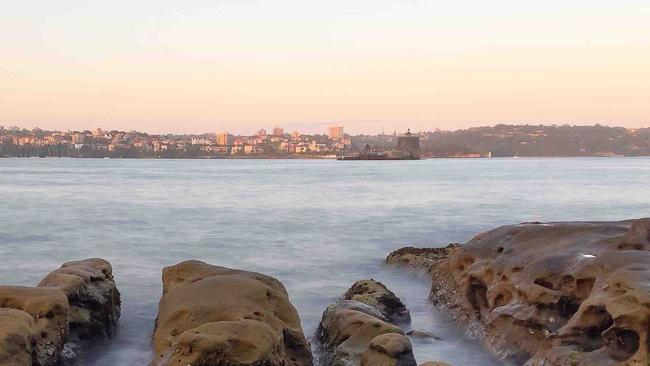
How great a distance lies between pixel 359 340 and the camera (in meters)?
9.61

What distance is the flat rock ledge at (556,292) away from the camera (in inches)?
304

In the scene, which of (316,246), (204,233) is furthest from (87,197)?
(316,246)

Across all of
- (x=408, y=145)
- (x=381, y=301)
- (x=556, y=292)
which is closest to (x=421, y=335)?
(x=381, y=301)

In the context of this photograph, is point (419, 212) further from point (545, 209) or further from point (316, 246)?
point (316, 246)

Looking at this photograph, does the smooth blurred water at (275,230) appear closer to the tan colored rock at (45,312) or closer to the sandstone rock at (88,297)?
the sandstone rock at (88,297)

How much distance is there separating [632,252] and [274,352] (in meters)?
5.15

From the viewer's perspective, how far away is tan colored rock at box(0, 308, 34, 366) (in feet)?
26.2

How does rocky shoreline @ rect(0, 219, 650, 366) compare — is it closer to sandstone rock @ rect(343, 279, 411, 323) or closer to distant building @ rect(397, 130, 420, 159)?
sandstone rock @ rect(343, 279, 411, 323)

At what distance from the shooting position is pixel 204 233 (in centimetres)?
3055

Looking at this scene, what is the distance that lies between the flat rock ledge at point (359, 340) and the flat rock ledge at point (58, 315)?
3.89m

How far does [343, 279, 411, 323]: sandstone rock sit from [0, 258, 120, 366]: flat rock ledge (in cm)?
475

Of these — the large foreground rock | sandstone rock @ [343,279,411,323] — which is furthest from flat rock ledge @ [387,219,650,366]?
the large foreground rock

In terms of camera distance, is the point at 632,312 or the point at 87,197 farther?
the point at 87,197

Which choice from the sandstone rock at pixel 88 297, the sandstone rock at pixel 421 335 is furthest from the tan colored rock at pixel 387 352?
the sandstone rock at pixel 88 297
